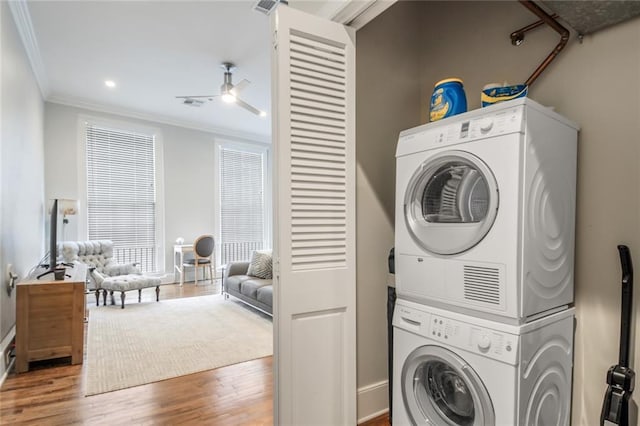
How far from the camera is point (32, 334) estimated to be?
2797 mm

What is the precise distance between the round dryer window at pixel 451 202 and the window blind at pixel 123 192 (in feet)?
19.0

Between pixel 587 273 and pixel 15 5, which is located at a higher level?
pixel 15 5

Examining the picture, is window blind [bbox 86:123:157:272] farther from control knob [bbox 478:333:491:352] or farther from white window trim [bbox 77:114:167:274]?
control knob [bbox 478:333:491:352]

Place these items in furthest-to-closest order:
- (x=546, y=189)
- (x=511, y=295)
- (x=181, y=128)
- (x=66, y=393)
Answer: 1. (x=181, y=128)
2. (x=66, y=393)
3. (x=546, y=189)
4. (x=511, y=295)

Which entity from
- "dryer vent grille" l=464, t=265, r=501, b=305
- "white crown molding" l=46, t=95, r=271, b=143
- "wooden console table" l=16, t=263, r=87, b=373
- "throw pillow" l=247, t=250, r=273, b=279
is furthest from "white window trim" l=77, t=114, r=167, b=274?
"dryer vent grille" l=464, t=265, r=501, b=305

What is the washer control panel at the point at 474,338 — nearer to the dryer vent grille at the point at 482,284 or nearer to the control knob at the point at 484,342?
the control knob at the point at 484,342

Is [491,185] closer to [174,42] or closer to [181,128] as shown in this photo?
[174,42]

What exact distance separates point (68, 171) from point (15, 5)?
3085 mm

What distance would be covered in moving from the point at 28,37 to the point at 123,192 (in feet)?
9.82

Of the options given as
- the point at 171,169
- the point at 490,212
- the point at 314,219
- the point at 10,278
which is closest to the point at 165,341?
the point at 10,278

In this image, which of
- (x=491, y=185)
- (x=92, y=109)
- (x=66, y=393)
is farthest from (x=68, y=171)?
(x=491, y=185)

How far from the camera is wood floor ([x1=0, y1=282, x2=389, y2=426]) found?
2.13m

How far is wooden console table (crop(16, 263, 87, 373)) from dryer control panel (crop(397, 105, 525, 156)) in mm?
2922

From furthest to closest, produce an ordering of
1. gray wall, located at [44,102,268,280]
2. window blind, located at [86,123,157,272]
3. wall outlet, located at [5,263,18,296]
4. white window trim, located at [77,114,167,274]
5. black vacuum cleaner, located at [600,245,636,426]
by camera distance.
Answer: window blind, located at [86,123,157,272]
white window trim, located at [77,114,167,274]
gray wall, located at [44,102,268,280]
wall outlet, located at [5,263,18,296]
black vacuum cleaner, located at [600,245,636,426]
